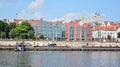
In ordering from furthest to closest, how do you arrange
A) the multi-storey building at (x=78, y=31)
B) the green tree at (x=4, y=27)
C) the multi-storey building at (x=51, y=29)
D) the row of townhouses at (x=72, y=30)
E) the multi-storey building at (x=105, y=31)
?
the multi-storey building at (x=51, y=29) < the multi-storey building at (x=105, y=31) < the row of townhouses at (x=72, y=30) < the multi-storey building at (x=78, y=31) < the green tree at (x=4, y=27)

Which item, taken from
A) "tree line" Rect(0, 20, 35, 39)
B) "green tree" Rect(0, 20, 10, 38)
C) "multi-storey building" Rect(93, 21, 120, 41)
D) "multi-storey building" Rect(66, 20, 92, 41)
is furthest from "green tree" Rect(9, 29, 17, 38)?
"multi-storey building" Rect(93, 21, 120, 41)

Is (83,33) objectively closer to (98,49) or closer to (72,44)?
(72,44)

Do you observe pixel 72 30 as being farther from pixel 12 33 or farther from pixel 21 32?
pixel 21 32

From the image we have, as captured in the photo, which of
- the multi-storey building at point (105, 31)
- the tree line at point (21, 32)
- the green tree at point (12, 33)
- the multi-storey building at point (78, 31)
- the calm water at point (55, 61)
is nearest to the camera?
the calm water at point (55, 61)

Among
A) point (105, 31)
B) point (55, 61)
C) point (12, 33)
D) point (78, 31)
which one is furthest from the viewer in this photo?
point (105, 31)

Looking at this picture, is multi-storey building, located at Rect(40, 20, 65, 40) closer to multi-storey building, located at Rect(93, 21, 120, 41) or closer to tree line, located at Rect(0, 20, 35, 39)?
multi-storey building, located at Rect(93, 21, 120, 41)

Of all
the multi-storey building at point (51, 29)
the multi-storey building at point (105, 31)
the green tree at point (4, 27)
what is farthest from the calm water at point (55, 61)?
the multi-storey building at point (51, 29)

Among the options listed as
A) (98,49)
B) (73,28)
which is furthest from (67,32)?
(98,49)

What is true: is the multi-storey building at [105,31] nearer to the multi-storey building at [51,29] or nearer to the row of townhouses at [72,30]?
the row of townhouses at [72,30]

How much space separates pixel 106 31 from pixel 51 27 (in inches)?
892

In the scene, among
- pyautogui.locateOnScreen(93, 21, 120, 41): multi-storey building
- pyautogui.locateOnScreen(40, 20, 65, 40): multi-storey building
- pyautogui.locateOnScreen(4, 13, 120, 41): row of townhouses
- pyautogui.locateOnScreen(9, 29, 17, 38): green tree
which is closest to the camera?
pyautogui.locateOnScreen(9, 29, 17, 38): green tree

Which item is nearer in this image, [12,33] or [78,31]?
[12,33]

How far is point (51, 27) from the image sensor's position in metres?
183

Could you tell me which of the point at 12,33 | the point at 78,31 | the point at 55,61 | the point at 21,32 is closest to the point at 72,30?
the point at 78,31
